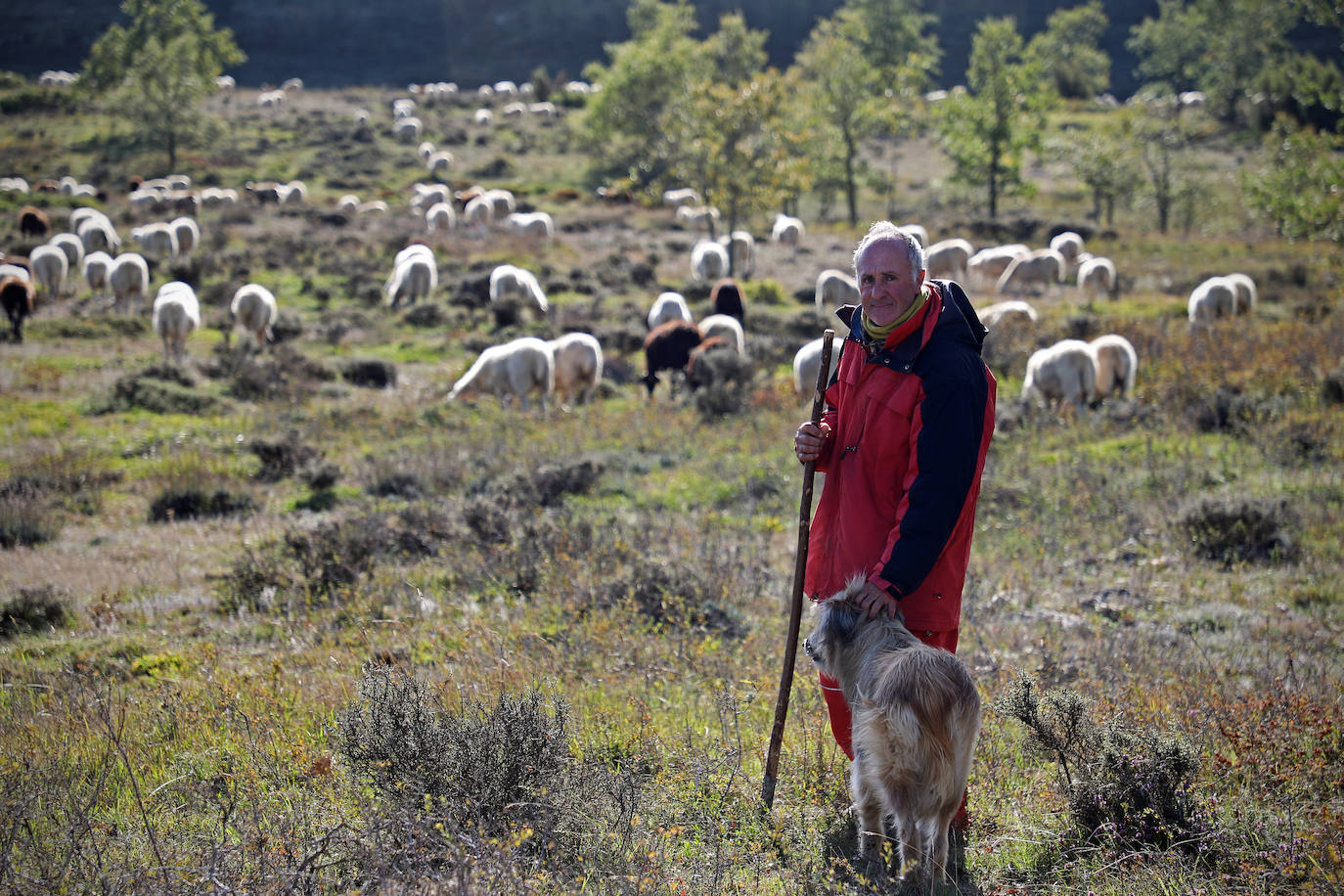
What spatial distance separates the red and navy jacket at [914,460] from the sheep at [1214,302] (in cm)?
1678

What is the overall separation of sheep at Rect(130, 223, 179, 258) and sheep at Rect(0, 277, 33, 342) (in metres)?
7.89

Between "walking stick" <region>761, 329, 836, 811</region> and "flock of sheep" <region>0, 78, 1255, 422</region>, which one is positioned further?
"flock of sheep" <region>0, 78, 1255, 422</region>

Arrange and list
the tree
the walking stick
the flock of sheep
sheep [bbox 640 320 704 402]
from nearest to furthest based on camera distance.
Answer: the walking stick → the flock of sheep → sheep [bbox 640 320 704 402] → the tree

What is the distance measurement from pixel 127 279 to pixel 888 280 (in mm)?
19579

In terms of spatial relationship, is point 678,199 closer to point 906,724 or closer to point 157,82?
point 157,82

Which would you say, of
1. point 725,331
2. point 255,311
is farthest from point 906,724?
point 255,311

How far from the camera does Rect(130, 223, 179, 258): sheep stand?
Result: 77.3 ft

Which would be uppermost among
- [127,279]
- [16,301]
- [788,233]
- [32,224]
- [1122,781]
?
[32,224]

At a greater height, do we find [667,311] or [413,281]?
[413,281]

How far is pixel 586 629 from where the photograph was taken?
5.61 m

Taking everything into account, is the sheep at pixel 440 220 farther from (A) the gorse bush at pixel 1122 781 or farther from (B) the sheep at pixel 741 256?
(A) the gorse bush at pixel 1122 781

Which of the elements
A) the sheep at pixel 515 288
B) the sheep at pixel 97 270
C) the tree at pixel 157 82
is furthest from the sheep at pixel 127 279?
the tree at pixel 157 82

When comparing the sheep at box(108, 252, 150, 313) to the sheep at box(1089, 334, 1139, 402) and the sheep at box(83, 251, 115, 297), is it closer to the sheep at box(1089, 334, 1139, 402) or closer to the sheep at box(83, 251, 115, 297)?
the sheep at box(83, 251, 115, 297)

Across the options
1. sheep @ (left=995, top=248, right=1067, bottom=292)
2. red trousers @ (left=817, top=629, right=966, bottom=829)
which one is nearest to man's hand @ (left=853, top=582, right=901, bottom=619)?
red trousers @ (left=817, top=629, right=966, bottom=829)
